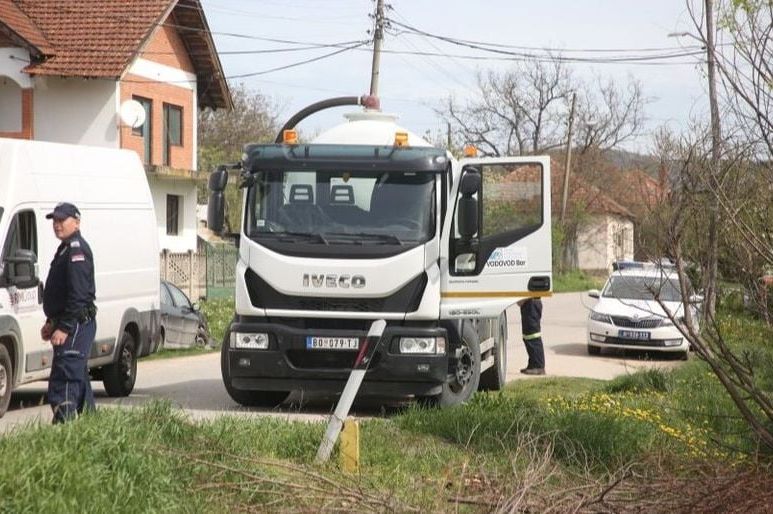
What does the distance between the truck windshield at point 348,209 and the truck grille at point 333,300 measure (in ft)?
1.48

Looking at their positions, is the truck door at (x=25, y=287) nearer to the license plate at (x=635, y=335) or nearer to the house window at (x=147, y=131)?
the license plate at (x=635, y=335)

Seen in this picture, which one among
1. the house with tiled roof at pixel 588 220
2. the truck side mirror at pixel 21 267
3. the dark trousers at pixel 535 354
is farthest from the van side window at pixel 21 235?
the house with tiled roof at pixel 588 220

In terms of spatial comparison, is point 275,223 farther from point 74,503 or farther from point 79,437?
point 74,503

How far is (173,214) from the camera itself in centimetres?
4116

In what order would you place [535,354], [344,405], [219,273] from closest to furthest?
[344,405] < [535,354] < [219,273]

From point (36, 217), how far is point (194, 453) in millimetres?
6702

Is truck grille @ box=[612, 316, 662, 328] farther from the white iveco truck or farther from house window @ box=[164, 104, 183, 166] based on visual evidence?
house window @ box=[164, 104, 183, 166]

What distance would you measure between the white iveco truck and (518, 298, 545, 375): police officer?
4.69m

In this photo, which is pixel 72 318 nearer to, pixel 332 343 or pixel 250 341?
pixel 250 341

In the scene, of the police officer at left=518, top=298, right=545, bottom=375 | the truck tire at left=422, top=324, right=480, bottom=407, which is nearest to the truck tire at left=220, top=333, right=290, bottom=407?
the truck tire at left=422, top=324, right=480, bottom=407

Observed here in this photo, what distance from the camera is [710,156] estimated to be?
9.06m

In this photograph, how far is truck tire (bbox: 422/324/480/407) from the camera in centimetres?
1441

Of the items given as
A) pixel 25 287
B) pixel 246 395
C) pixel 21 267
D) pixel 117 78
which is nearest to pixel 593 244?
pixel 117 78

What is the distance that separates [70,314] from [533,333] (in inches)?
392
